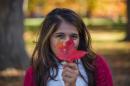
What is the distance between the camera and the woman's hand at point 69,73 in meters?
2.92

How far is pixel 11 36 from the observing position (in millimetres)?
11812

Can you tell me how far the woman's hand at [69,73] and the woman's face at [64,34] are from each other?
191mm

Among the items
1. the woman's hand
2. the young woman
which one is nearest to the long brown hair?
the young woman

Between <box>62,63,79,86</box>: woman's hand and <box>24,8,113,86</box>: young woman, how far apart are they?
0.55 ft

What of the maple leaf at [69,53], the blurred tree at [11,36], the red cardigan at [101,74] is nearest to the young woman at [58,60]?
the red cardigan at [101,74]

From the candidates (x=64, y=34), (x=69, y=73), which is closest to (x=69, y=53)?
(x=69, y=73)

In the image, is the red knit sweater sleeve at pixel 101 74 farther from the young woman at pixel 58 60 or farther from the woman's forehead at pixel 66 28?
the woman's forehead at pixel 66 28

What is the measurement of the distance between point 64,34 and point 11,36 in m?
8.77

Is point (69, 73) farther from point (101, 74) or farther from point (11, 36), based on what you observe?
point (11, 36)

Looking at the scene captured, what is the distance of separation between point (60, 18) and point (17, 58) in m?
Answer: 8.54

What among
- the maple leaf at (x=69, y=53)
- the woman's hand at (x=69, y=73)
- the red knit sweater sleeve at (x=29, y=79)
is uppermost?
the maple leaf at (x=69, y=53)

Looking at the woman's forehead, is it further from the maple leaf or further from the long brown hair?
the maple leaf

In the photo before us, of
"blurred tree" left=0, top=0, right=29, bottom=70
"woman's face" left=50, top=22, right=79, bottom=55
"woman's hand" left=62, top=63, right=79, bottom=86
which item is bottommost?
"blurred tree" left=0, top=0, right=29, bottom=70

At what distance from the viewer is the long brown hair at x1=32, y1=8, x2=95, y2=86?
3.26 m
